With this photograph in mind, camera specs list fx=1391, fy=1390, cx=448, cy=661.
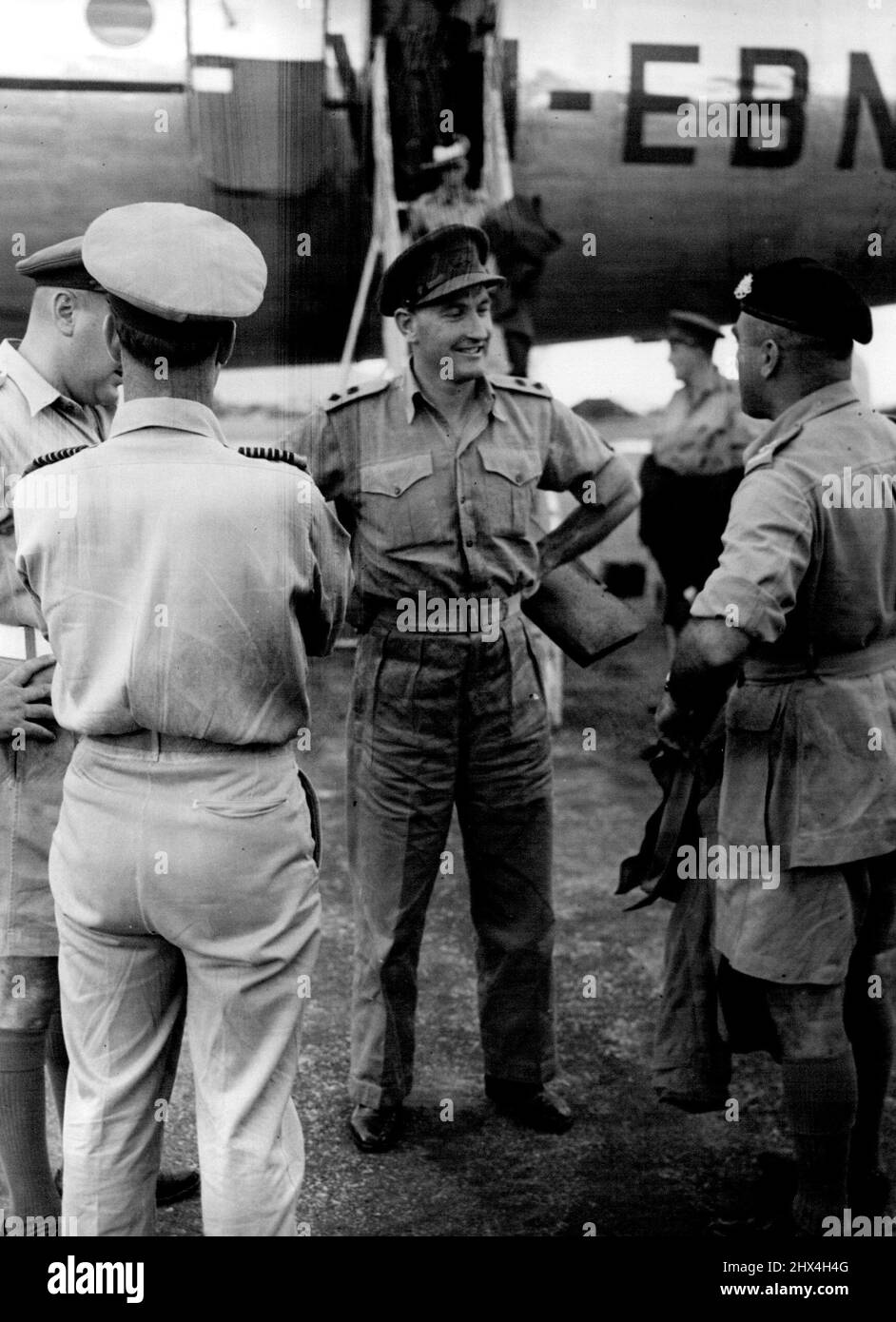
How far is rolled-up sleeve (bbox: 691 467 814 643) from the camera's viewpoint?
2.34 m

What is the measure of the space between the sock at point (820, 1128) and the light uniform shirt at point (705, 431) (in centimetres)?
385

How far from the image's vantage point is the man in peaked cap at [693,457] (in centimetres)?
602

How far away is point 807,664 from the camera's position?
8.37ft

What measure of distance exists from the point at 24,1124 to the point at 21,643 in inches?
34.4

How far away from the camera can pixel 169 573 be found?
1.88 m

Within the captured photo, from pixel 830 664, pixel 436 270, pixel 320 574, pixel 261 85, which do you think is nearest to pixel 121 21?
pixel 261 85

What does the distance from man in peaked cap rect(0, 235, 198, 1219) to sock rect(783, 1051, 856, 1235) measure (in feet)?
4.47

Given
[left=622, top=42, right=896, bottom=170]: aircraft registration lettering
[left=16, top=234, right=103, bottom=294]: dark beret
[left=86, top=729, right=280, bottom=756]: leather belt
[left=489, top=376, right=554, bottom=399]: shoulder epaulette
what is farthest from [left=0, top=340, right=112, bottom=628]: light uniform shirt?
[left=622, top=42, right=896, bottom=170]: aircraft registration lettering

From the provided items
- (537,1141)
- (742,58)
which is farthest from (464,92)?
(537,1141)

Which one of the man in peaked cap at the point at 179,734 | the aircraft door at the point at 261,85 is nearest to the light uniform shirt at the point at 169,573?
the man in peaked cap at the point at 179,734

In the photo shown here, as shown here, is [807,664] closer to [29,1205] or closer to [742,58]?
[29,1205]

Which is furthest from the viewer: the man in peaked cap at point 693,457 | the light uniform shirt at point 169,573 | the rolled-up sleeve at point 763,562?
the man in peaked cap at point 693,457

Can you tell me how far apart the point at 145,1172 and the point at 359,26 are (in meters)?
4.17

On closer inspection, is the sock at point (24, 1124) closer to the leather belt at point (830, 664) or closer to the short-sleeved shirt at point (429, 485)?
the short-sleeved shirt at point (429, 485)
